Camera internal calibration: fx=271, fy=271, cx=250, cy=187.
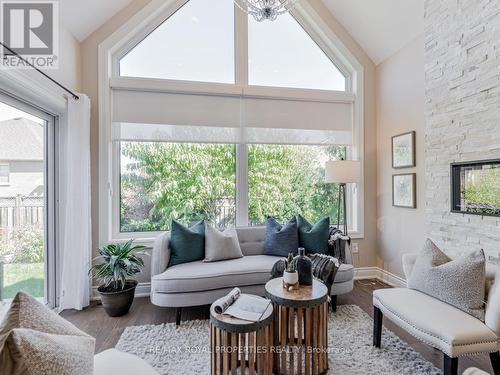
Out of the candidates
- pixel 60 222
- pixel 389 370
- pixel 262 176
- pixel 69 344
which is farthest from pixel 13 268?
pixel 389 370

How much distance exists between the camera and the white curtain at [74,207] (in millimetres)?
2750

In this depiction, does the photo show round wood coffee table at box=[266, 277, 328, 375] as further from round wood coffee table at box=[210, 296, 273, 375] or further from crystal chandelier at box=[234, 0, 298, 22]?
crystal chandelier at box=[234, 0, 298, 22]

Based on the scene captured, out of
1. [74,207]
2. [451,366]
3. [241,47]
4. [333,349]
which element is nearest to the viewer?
[451,366]

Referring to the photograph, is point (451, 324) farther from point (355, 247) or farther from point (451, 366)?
point (355, 247)

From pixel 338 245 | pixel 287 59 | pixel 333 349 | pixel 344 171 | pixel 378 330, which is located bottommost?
pixel 333 349

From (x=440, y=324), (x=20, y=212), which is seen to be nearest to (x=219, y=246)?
(x=20, y=212)

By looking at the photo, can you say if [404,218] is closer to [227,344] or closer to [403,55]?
[403,55]

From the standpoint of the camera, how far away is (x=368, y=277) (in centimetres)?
376

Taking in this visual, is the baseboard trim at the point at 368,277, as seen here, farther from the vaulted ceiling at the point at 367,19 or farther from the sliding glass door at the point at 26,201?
the vaulted ceiling at the point at 367,19

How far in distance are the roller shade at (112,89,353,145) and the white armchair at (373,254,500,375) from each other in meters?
2.36

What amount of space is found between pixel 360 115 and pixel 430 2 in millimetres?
1384

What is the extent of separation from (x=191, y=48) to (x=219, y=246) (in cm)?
255

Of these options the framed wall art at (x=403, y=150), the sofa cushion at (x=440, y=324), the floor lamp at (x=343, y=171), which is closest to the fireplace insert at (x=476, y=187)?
the framed wall art at (x=403, y=150)

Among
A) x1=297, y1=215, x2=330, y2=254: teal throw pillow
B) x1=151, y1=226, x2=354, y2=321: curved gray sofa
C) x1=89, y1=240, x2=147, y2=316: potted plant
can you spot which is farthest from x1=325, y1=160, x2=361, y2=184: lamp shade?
x1=89, y1=240, x2=147, y2=316: potted plant
